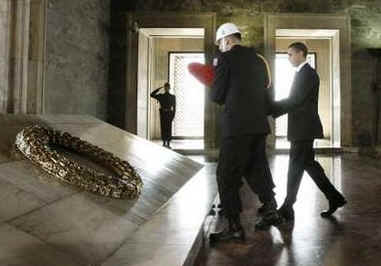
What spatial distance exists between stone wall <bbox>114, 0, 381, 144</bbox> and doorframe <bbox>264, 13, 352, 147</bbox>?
17 cm

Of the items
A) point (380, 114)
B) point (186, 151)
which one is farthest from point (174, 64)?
point (380, 114)

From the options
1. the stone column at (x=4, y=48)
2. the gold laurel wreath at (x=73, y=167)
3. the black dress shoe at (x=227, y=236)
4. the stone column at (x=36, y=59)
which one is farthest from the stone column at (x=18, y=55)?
the black dress shoe at (x=227, y=236)

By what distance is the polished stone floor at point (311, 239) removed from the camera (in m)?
2.41

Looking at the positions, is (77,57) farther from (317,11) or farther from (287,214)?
(287,214)

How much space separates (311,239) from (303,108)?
1.13 meters

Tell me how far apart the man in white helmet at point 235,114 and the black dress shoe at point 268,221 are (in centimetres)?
35

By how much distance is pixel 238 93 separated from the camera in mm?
2904

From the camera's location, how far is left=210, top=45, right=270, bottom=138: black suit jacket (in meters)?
2.89

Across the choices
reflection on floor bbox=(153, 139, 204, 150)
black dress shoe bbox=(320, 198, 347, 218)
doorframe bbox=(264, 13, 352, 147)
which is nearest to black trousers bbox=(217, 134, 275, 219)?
black dress shoe bbox=(320, 198, 347, 218)

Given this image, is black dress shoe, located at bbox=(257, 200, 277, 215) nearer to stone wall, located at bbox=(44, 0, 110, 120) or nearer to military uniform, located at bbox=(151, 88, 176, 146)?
stone wall, located at bbox=(44, 0, 110, 120)

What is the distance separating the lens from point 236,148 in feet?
9.50

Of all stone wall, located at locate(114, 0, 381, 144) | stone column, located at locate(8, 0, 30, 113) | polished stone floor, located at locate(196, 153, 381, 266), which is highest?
stone wall, located at locate(114, 0, 381, 144)

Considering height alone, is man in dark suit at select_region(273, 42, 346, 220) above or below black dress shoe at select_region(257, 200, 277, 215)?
above

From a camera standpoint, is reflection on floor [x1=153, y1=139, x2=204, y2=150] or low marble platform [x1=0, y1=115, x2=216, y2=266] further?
reflection on floor [x1=153, y1=139, x2=204, y2=150]
